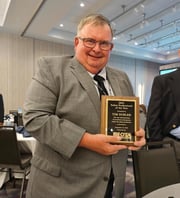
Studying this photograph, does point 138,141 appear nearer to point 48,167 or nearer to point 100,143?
point 100,143

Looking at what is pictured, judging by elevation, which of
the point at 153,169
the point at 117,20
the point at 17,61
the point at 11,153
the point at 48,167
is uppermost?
the point at 117,20

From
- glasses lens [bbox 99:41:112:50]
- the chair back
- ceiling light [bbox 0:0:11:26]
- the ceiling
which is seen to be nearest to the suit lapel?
glasses lens [bbox 99:41:112:50]

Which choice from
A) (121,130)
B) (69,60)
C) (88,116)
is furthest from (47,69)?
(121,130)

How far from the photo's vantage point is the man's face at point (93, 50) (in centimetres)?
106

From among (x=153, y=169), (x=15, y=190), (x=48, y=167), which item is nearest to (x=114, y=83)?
(x=48, y=167)

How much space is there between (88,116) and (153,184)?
2.43 ft

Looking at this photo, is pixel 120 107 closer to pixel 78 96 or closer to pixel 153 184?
pixel 78 96

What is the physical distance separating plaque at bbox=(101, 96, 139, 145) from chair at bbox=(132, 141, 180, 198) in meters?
0.46

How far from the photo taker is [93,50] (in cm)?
107

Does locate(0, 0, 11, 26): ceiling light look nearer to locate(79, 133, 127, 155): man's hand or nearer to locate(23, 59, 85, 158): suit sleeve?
locate(23, 59, 85, 158): suit sleeve

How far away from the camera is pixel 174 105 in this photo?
2.10 m

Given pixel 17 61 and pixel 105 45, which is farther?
pixel 17 61

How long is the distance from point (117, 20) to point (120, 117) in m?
5.88

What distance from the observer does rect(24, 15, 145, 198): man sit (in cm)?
98
